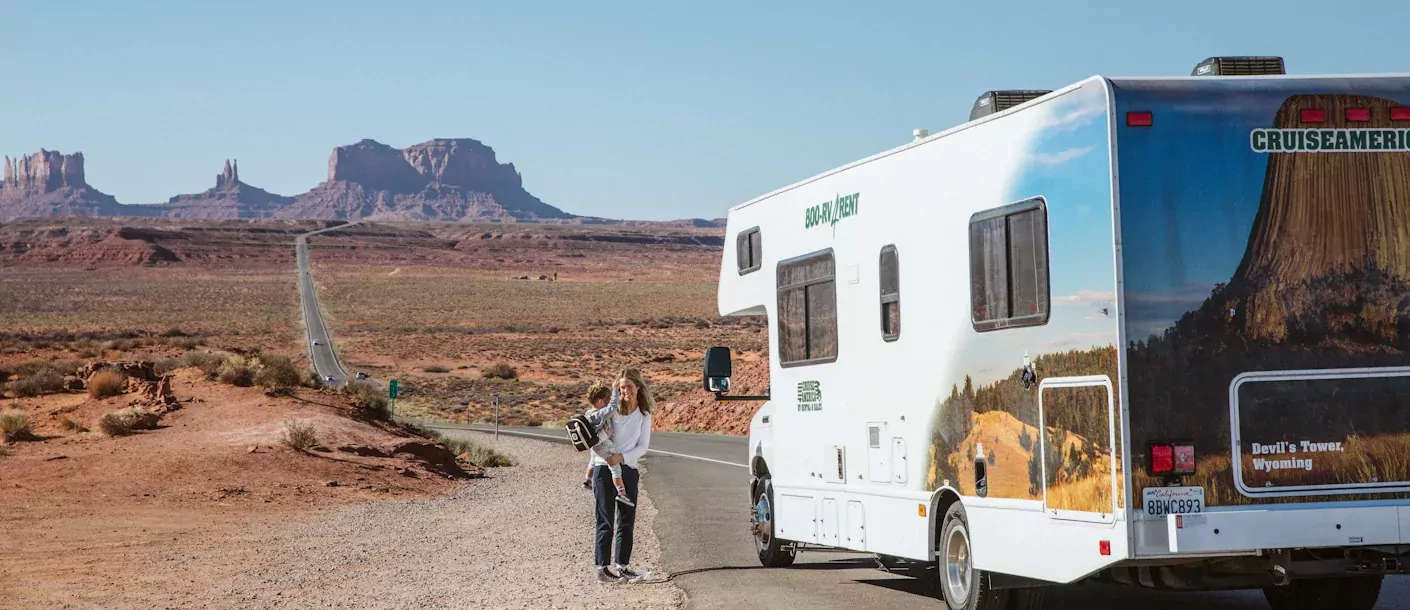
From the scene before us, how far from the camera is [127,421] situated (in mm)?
29016

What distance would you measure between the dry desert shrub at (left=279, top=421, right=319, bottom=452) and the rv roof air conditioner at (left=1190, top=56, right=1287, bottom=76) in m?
21.1

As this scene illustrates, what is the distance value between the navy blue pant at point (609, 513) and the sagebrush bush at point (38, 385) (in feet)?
100

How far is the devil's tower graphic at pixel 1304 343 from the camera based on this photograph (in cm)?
707

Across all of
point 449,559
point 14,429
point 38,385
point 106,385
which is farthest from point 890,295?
point 38,385

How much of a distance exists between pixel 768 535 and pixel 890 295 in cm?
349

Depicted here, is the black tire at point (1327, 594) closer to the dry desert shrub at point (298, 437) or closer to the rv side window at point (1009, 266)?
the rv side window at point (1009, 266)

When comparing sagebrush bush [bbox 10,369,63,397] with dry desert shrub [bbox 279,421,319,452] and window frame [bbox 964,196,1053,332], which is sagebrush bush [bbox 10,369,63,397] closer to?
dry desert shrub [bbox 279,421,319,452]

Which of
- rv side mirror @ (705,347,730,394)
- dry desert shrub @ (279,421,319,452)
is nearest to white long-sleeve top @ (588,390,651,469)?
rv side mirror @ (705,347,730,394)

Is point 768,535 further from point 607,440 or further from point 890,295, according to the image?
point 890,295

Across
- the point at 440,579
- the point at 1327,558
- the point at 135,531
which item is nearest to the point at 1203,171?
the point at 1327,558

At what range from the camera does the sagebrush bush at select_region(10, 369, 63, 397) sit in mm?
37406

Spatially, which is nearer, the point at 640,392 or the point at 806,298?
the point at 806,298

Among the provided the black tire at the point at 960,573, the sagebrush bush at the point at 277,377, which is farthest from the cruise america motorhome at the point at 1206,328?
the sagebrush bush at the point at 277,377

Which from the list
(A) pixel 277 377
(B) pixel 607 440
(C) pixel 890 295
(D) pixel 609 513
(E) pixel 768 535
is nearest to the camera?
(C) pixel 890 295
